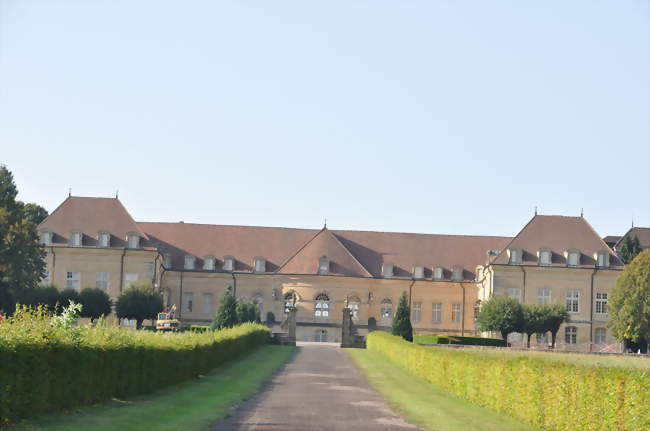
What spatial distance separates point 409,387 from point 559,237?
56.9 m

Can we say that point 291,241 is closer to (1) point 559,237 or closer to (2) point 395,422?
(1) point 559,237

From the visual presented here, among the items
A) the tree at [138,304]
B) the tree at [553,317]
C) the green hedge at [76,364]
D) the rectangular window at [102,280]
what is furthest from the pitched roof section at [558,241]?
the green hedge at [76,364]

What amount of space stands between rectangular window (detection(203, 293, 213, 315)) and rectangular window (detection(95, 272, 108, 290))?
9822 millimetres

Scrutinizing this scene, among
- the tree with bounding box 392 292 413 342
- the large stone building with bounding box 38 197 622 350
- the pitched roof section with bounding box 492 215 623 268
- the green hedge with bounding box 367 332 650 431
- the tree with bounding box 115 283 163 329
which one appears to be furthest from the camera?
the pitched roof section with bounding box 492 215 623 268

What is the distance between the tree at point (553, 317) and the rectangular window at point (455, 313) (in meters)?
12.9

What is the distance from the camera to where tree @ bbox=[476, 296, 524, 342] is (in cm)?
7431

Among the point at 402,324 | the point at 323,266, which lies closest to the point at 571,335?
the point at 402,324

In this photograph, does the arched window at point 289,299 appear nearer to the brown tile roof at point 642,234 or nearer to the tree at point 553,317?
the tree at point 553,317

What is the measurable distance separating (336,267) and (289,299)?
4.83m

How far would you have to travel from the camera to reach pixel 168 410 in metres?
21.5

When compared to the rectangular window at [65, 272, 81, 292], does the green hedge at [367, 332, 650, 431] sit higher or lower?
lower

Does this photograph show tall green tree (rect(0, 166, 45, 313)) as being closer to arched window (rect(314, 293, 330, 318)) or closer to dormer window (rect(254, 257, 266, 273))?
dormer window (rect(254, 257, 266, 273))

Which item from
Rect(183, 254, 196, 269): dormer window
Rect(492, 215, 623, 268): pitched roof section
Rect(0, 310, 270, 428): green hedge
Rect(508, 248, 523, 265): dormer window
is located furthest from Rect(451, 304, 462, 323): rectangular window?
Rect(0, 310, 270, 428): green hedge

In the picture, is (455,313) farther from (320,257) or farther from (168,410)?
(168,410)
